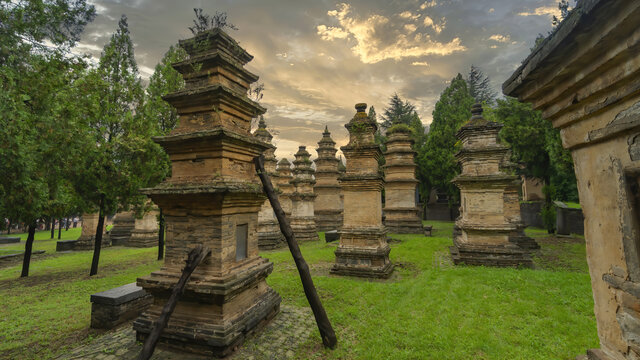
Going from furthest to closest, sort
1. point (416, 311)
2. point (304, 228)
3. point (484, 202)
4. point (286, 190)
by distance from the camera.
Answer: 1. point (286, 190)
2. point (304, 228)
3. point (484, 202)
4. point (416, 311)

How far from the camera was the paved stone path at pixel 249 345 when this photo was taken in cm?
477

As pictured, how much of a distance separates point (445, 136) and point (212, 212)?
2659cm

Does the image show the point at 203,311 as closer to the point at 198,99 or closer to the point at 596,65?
the point at 198,99

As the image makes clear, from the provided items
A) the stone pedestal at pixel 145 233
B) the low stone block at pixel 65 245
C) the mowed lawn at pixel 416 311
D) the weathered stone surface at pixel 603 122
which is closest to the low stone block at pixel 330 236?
the mowed lawn at pixel 416 311

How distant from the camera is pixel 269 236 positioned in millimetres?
17172

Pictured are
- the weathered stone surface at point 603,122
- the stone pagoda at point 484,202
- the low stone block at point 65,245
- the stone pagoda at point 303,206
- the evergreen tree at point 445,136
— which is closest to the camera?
the weathered stone surface at point 603,122

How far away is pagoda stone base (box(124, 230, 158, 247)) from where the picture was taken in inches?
724

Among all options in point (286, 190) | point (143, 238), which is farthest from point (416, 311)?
point (143, 238)

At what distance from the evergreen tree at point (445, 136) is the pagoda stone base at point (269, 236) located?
17971 mm

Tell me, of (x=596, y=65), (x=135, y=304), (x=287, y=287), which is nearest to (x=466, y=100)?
(x=287, y=287)

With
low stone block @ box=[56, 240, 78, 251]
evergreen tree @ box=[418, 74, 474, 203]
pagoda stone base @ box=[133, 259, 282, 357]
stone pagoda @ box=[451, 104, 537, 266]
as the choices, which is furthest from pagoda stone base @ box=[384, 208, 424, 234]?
low stone block @ box=[56, 240, 78, 251]

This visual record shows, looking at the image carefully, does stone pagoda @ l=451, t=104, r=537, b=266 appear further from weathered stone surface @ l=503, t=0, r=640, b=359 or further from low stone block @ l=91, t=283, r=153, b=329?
low stone block @ l=91, t=283, r=153, b=329

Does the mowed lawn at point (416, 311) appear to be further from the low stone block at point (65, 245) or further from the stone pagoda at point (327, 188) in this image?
the stone pagoda at point (327, 188)

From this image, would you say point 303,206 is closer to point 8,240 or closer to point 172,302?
point 172,302
